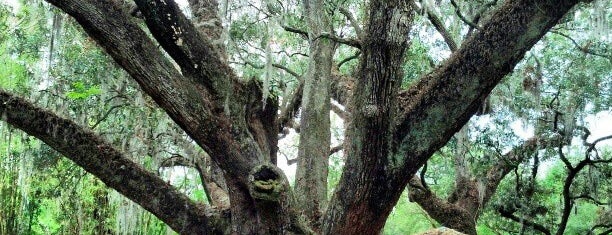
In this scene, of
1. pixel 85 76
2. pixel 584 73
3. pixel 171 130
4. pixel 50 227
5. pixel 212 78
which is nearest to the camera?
pixel 212 78

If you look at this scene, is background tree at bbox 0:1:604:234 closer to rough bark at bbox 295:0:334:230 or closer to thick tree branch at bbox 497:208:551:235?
rough bark at bbox 295:0:334:230

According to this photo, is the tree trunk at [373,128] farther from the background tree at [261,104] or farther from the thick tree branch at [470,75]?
the thick tree branch at [470,75]

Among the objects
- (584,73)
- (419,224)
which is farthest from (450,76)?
(419,224)

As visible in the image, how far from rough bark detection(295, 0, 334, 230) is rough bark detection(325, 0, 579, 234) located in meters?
1.19

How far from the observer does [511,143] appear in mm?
6234

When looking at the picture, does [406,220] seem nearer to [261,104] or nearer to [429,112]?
[261,104]

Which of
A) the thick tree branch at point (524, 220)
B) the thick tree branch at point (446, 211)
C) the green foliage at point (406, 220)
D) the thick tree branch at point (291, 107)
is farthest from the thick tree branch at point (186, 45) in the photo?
the green foliage at point (406, 220)

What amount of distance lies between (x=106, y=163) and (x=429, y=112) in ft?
7.31

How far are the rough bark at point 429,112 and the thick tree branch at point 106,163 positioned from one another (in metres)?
1.15

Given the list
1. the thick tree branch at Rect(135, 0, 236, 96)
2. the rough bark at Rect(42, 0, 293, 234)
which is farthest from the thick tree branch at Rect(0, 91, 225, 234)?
the thick tree branch at Rect(135, 0, 236, 96)

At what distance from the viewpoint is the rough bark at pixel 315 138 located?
17.2ft

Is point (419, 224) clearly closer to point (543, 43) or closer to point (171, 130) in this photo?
point (543, 43)

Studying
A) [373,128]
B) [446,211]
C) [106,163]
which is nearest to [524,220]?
[446,211]

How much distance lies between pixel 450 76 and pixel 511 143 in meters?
2.87
